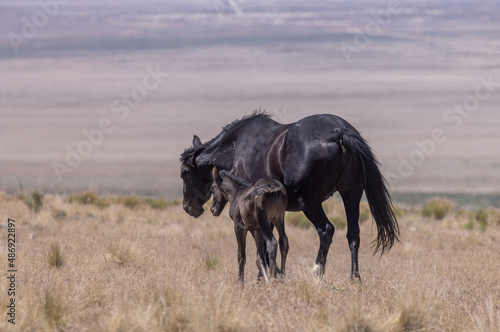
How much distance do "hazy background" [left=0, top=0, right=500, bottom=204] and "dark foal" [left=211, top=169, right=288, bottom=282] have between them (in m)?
17.5

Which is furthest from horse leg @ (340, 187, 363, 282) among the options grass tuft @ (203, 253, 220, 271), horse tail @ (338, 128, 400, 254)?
grass tuft @ (203, 253, 220, 271)

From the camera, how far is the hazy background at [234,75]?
34781 millimetres

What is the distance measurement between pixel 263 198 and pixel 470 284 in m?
2.76

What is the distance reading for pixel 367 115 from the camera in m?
43.8

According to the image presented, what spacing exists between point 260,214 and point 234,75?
5400 centimetres

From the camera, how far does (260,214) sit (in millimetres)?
9562

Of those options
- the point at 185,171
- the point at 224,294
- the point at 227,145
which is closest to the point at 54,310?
the point at 224,294

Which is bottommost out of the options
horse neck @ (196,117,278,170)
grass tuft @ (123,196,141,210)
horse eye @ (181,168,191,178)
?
grass tuft @ (123,196,141,210)

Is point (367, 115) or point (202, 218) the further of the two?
point (367, 115)

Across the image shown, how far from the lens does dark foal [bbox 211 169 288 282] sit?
9.53 m

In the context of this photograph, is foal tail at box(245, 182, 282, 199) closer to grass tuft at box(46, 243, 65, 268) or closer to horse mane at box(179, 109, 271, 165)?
horse mane at box(179, 109, 271, 165)

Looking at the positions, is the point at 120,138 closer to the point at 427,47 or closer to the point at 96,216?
the point at 96,216

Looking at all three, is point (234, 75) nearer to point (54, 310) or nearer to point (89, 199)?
point (89, 199)

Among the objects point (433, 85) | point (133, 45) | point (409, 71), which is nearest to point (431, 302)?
point (433, 85)
